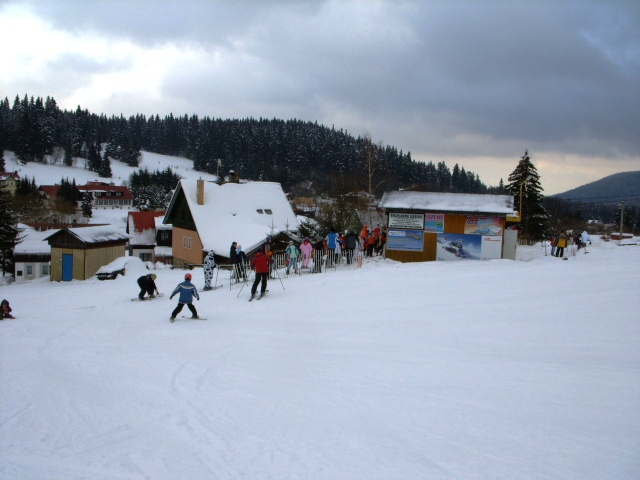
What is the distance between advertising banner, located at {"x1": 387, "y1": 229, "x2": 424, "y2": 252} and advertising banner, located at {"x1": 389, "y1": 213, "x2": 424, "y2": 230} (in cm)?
24

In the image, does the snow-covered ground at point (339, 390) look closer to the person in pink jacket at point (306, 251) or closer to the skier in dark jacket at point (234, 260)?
the skier in dark jacket at point (234, 260)

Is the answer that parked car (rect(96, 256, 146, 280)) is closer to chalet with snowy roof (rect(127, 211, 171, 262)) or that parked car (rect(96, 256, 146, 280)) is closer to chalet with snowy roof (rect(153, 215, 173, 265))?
chalet with snowy roof (rect(153, 215, 173, 265))

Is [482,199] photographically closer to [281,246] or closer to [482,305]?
[482,305]

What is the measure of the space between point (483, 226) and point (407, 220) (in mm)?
3364

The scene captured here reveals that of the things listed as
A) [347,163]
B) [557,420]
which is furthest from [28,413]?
[347,163]

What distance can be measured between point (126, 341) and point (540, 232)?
140ft

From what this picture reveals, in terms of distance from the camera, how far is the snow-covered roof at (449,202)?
21047 millimetres

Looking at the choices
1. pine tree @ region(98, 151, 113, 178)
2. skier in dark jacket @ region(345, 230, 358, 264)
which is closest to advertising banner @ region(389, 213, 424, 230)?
skier in dark jacket @ region(345, 230, 358, 264)

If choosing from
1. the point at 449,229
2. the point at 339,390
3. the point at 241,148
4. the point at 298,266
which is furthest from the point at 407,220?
the point at 241,148

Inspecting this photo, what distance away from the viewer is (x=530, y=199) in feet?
148

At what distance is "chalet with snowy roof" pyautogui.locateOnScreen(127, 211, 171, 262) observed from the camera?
51.9m

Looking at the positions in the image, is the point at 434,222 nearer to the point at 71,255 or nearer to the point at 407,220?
the point at 407,220

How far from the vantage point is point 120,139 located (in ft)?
508

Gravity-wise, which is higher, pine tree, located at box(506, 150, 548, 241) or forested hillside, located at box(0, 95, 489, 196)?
forested hillside, located at box(0, 95, 489, 196)
